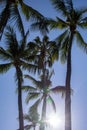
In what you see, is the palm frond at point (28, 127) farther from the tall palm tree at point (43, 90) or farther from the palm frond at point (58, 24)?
the palm frond at point (58, 24)

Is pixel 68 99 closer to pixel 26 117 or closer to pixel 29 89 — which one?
pixel 29 89

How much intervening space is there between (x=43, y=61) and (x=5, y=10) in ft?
53.1

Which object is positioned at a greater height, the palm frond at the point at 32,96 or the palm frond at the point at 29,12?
the palm frond at the point at 29,12

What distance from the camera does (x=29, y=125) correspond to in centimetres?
6075

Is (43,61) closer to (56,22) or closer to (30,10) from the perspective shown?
(56,22)

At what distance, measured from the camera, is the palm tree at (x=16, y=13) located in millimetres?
23761

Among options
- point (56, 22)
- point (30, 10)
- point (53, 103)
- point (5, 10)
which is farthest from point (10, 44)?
point (53, 103)

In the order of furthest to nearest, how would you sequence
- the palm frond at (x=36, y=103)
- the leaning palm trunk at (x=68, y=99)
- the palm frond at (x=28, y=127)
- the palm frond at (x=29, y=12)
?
1. the palm frond at (x=28, y=127)
2. the palm frond at (x=36, y=103)
3. the leaning palm trunk at (x=68, y=99)
4. the palm frond at (x=29, y=12)

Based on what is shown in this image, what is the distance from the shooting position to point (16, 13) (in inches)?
1002

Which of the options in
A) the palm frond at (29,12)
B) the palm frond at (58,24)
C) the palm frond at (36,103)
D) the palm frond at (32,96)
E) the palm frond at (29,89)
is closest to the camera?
the palm frond at (29,12)

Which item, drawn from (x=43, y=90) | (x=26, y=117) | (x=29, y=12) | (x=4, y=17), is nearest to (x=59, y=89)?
(x=43, y=90)

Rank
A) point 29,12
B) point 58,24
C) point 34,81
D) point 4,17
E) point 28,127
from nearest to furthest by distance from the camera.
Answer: point 4,17 → point 29,12 → point 58,24 → point 34,81 → point 28,127

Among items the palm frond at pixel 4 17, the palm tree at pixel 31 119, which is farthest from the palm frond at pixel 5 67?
the palm tree at pixel 31 119

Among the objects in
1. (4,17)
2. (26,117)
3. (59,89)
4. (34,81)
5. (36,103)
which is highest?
(4,17)
